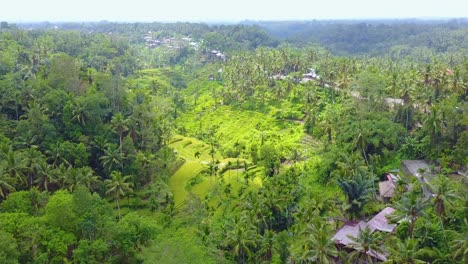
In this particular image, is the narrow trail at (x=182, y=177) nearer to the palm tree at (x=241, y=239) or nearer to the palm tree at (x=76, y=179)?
the palm tree at (x=76, y=179)

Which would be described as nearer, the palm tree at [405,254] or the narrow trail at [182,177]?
the palm tree at [405,254]

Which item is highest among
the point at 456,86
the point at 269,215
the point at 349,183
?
the point at 456,86

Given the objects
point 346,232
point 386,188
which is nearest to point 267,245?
point 346,232

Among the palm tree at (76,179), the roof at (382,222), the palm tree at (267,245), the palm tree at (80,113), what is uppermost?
the palm tree at (80,113)

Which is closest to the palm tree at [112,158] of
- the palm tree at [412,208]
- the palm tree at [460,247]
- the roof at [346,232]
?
the roof at [346,232]

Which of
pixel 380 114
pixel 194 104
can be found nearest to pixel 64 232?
pixel 380 114

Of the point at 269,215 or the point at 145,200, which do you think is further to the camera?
the point at 145,200

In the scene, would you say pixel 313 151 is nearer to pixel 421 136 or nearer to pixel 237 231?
pixel 421 136
